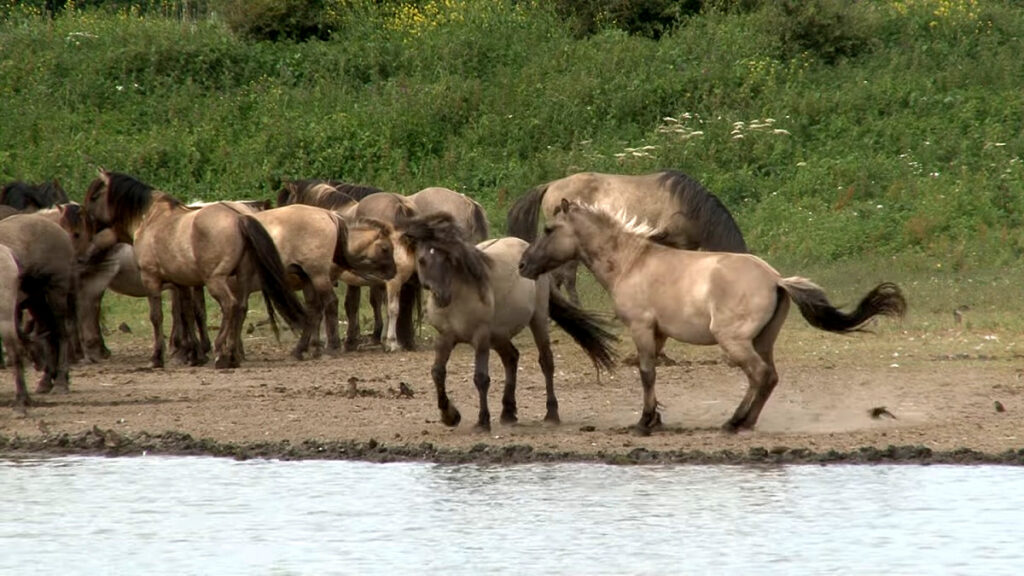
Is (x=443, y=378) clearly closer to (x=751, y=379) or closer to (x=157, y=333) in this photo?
(x=751, y=379)

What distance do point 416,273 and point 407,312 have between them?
570 mm

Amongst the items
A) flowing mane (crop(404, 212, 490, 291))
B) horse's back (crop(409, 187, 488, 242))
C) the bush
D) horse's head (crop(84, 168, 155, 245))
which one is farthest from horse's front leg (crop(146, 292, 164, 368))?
the bush

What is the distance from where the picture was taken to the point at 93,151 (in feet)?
85.5

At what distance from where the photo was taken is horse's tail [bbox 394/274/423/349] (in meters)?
16.7

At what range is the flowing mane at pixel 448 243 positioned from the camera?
37.0 ft

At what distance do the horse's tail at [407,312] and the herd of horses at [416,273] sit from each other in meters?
0.02

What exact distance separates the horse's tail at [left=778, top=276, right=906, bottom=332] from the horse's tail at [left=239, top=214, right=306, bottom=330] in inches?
222

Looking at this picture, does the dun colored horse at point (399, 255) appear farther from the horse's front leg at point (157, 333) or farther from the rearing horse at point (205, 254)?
the horse's front leg at point (157, 333)

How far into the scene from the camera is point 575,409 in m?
12.7

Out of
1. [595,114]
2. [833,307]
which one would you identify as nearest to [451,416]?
[833,307]

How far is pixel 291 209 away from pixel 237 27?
1337 cm

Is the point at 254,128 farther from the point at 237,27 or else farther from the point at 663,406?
the point at 663,406

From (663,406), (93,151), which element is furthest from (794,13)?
(663,406)

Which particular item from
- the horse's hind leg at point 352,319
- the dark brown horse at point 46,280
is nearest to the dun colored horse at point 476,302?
the dark brown horse at point 46,280
